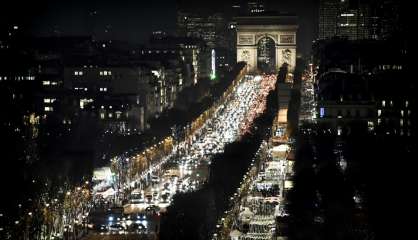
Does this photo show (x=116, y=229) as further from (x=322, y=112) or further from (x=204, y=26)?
(x=204, y=26)

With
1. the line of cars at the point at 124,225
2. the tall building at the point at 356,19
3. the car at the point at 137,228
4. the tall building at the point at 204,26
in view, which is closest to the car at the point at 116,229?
the line of cars at the point at 124,225

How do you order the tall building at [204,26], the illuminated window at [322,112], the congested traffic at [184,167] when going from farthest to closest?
1. the tall building at [204,26]
2. the illuminated window at [322,112]
3. the congested traffic at [184,167]

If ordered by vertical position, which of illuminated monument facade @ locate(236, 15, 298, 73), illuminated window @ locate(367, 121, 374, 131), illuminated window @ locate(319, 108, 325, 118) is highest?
illuminated monument facade @ locate(236, 15, 298, 73)

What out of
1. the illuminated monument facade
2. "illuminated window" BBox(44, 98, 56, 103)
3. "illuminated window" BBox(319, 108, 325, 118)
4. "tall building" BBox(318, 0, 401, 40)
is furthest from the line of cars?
"tall building" BBox(318, 0, 401, 40)

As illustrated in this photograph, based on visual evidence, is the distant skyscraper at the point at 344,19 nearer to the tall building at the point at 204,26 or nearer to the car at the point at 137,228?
the tall building at the point at 204,26

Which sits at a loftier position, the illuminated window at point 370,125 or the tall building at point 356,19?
the tall building at point 356,19

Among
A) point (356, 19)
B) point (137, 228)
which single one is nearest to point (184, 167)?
point (137, 228)

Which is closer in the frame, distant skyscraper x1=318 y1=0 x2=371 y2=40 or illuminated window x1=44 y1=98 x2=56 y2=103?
illuminated window x1=44 y1=98 x2=56 y2=103

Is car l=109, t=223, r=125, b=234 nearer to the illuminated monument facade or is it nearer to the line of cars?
the line of cars
